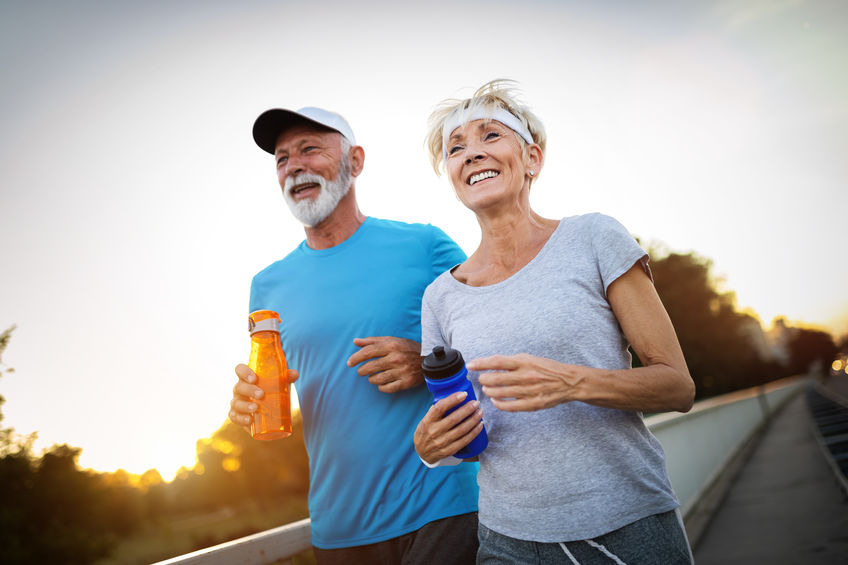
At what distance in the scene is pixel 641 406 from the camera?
4.59 feet

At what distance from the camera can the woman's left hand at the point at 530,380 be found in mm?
1318

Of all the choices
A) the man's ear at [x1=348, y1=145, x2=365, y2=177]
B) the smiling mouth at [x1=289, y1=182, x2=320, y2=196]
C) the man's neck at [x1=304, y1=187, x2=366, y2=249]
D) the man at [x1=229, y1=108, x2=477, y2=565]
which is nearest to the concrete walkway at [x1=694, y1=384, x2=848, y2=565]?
the man at [x1=229, y1=108, x2=477, y2=565]

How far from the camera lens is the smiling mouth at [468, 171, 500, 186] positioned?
1870 mm

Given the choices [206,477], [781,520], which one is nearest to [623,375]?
[781,520]

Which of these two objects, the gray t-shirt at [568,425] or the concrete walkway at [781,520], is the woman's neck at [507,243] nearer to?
the gray t-shirt at [568,425]

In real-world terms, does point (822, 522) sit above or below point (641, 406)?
below

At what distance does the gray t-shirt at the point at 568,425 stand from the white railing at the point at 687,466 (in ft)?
4.12

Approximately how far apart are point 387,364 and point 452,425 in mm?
623

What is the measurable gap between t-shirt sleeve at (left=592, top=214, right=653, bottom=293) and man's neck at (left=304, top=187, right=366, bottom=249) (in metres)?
1.54

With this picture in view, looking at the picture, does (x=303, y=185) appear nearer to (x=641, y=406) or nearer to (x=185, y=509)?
(x=641, y=406)

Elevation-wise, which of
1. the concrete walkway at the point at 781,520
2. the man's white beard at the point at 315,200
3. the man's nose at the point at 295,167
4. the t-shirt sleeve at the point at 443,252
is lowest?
the concrete walkway at the point at 781,520

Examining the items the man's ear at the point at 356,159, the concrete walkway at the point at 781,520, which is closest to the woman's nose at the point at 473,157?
the man's ear at the point at 356,159

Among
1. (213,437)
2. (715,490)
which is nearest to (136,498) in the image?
(213,437)

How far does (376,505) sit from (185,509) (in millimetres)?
55619
